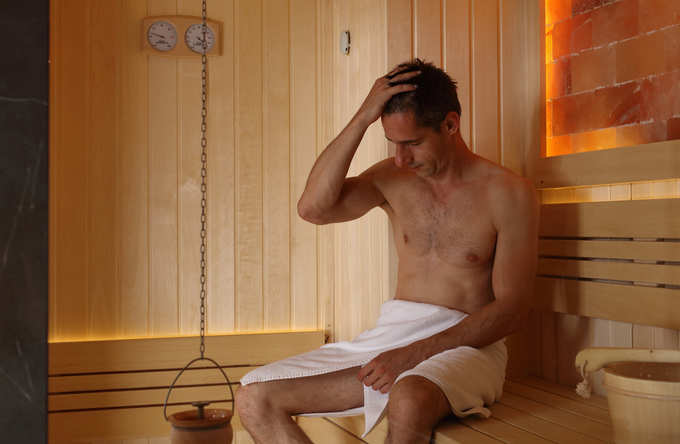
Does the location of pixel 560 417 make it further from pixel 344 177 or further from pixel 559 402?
pixel 344 177

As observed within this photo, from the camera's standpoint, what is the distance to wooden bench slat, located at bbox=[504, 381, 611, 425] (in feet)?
7.09

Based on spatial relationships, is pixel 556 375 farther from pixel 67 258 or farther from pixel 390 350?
pixel 67 258

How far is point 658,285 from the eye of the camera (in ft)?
7.35

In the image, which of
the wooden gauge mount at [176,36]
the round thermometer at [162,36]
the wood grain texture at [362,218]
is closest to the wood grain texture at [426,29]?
the wood grain texture at [362,218]

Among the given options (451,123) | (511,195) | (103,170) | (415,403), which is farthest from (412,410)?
(103,170)

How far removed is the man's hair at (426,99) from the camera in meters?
2.19

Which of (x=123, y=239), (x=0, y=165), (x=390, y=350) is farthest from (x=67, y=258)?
(x=390, y=350)

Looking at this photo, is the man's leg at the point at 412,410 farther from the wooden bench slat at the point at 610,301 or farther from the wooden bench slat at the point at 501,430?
the wooden bench slat at the point at 610,301

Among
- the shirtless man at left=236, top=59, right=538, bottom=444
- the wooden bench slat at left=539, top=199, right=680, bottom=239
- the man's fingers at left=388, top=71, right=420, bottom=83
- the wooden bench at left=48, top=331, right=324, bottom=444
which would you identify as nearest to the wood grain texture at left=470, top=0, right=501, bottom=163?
the wooden bench slat at left=539, top=199, right=680, bottom=239

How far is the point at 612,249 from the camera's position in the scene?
2.40m

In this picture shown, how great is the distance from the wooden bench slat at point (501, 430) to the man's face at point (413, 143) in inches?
31.6

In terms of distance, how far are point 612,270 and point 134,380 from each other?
82.9 inches

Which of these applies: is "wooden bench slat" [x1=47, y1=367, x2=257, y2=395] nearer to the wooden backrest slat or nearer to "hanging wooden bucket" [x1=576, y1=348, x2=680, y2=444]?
the wooden backrest slat

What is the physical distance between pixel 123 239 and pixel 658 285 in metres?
2.25
